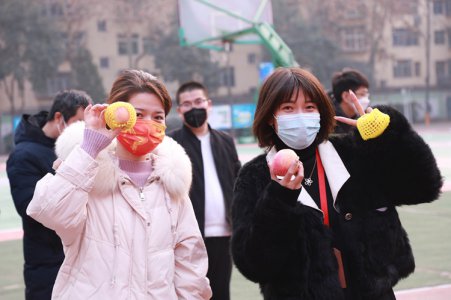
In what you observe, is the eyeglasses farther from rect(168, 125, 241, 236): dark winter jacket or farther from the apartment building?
the apartment building

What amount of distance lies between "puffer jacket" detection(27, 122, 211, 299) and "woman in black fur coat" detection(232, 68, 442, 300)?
11.5 inches

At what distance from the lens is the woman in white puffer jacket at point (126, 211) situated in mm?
2900

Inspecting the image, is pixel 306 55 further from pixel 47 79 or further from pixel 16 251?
pixel 16 251

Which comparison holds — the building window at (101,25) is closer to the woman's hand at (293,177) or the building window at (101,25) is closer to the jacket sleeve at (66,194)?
the jacket sleeve at (66,194)

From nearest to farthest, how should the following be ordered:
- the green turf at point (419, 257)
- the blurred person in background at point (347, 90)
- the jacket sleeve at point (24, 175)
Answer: the jacket sleeve at point (24, 175)
the blurred person in background at point (347, 90)
the green turf at point (419, 257)

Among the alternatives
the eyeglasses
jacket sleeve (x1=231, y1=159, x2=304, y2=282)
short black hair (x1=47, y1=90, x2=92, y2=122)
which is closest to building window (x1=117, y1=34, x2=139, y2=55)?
the eyeglasses

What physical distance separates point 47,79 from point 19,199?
48825 mm

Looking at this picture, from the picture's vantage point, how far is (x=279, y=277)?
290cm

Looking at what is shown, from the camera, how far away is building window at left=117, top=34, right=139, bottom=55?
56.8 meters

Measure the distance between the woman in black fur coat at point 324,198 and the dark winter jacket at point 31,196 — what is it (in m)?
1.84

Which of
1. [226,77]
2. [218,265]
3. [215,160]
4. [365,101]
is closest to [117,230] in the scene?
[218,265]

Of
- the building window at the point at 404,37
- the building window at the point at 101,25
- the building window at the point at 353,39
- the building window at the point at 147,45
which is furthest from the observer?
the building window at the point at 404,37

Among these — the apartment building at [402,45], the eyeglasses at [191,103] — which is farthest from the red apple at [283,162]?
the apartment building at [402,45]

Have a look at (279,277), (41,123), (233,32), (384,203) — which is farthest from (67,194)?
(233,32)
